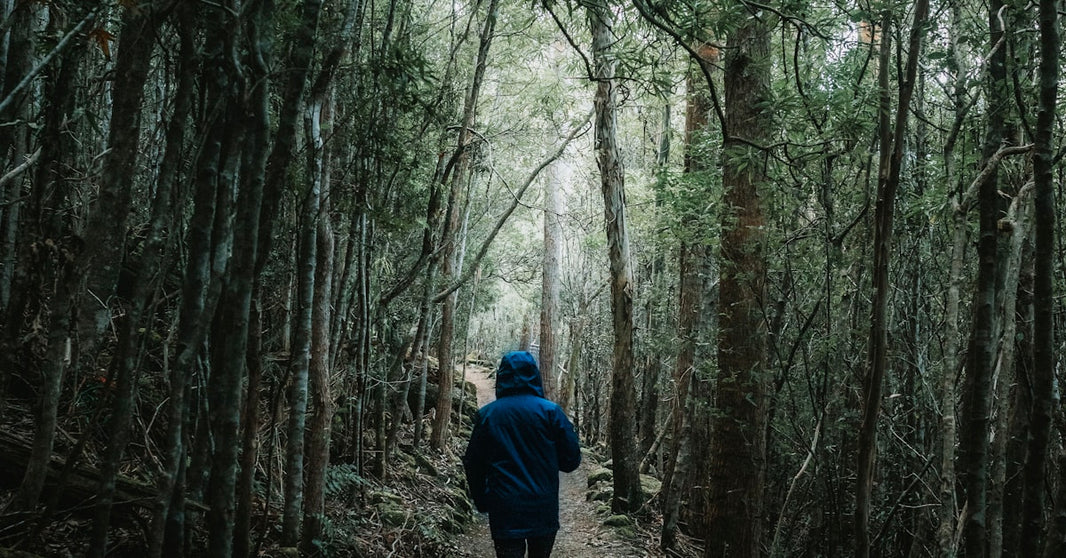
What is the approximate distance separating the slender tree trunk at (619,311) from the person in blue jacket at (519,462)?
492cm

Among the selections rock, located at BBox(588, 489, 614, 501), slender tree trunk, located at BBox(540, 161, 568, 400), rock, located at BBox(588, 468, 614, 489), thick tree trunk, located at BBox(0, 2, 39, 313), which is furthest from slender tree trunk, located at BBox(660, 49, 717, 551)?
slender tree trunk, located at BBox(540, 161, 568, 400)

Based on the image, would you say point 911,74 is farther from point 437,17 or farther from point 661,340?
point 437,17

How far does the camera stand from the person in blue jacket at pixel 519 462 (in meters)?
4.16

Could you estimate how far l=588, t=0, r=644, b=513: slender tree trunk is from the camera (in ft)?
29.9

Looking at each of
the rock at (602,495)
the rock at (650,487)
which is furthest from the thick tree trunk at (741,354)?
the rock at (602,495)

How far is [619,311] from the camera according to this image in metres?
9.23

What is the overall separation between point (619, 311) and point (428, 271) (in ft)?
9.74

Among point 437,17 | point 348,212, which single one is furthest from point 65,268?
point 437,17

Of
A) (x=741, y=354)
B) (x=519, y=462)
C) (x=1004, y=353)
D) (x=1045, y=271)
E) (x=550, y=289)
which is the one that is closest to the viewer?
(x=1045, y=271)

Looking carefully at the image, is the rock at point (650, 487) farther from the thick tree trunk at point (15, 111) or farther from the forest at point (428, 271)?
the thick tree trunk at point (15, 111)

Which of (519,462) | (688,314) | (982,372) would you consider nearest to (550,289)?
(688,314)

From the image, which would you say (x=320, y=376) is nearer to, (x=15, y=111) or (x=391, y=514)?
(x=391, y=514)

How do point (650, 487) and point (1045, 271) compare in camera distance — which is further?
point (650, 487)

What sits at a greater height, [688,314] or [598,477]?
[688,314]
